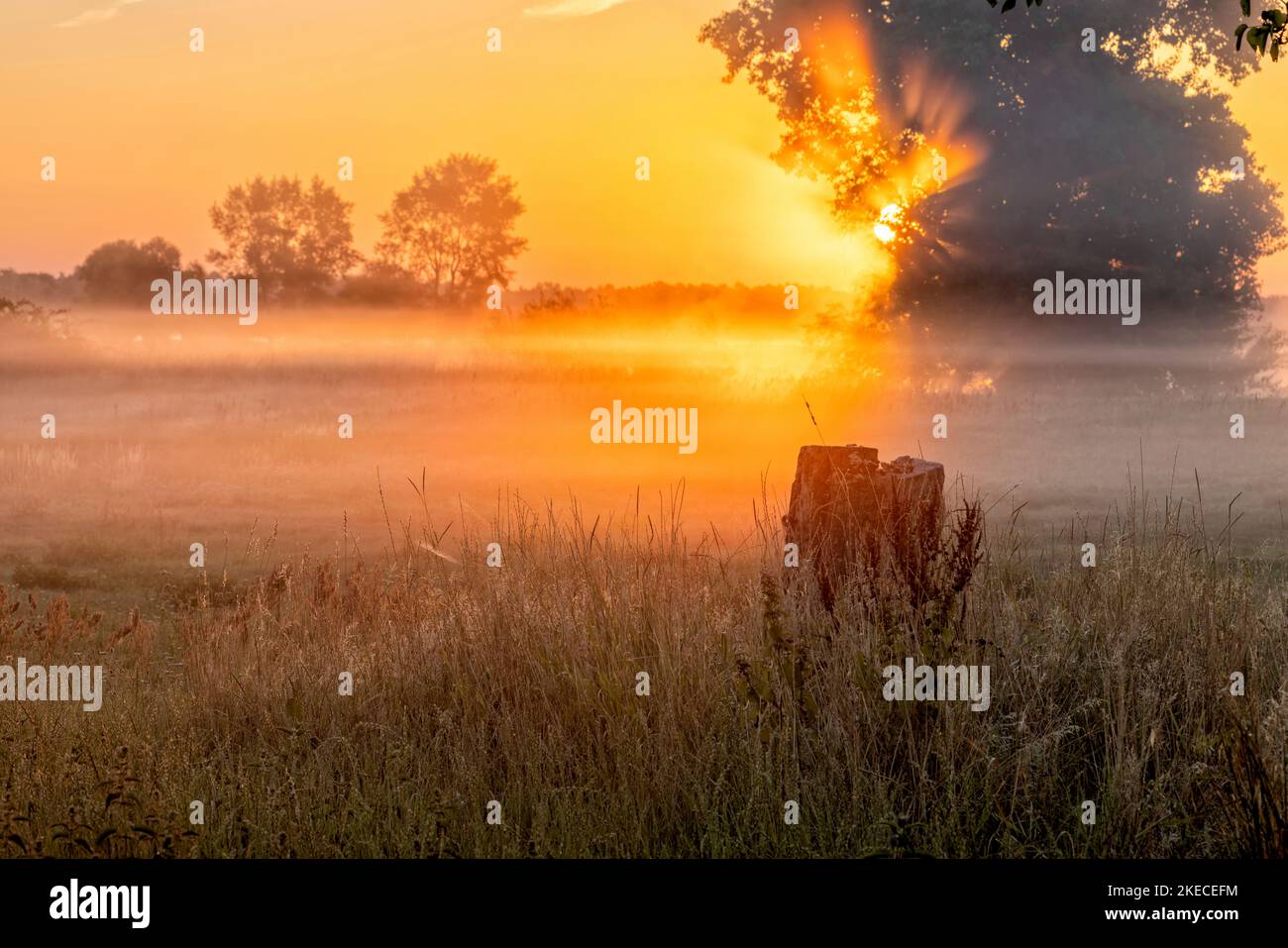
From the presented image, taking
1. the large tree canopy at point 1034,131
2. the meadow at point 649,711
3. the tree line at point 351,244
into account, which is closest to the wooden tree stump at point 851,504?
the meadow at point 649,711

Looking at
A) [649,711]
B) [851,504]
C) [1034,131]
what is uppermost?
[1034,131]

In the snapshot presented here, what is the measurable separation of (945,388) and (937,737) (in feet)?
79.2

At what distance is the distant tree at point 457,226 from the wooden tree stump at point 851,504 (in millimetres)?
44854

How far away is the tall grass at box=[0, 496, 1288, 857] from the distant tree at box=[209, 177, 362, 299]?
150ft

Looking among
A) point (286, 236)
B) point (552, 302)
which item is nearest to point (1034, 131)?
point (552, 302)

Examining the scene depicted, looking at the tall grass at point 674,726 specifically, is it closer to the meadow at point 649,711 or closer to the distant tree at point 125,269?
the meadow at point 649,711

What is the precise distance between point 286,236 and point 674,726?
51.4 m

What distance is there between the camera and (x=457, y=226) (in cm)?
5300

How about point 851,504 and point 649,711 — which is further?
point 851,504

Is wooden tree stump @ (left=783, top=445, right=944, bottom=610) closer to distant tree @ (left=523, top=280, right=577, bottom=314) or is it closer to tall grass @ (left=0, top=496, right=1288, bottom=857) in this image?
tall grass @ (left=0, top=496, right=1288, bottom=857)

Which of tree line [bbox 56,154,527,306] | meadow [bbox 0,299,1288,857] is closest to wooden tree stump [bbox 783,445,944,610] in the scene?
meadow [bbox 0,299,1288,857]

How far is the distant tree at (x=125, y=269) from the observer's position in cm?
4931

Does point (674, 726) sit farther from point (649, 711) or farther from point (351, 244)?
point (351, 244)
